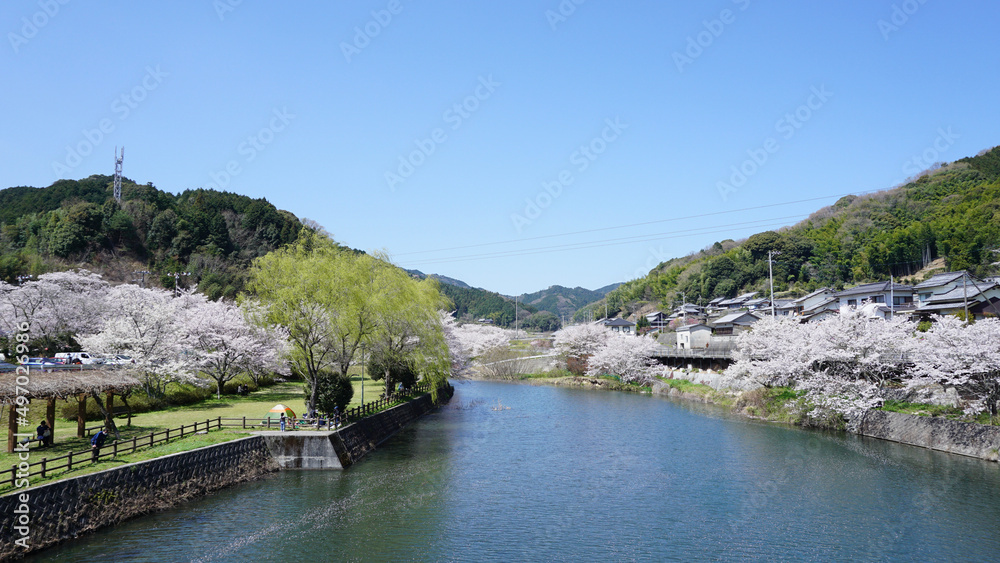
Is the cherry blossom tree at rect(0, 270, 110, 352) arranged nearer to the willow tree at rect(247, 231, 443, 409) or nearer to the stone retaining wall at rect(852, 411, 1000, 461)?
the willow tree at rect(247, 231, 443, 409)

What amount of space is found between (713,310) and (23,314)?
284ft

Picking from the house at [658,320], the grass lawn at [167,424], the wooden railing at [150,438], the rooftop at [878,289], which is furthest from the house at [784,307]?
the grass lawn at [167,424]

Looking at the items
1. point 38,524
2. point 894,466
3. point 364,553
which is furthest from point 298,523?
point 894,466

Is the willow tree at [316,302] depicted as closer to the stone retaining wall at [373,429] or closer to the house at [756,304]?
the stone retaining wall at [373,429]

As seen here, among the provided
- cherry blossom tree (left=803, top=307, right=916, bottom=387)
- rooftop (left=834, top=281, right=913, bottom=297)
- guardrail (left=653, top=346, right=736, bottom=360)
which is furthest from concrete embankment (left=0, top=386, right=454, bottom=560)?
rooftop (left=834, top=281, right=913, bottom=297)

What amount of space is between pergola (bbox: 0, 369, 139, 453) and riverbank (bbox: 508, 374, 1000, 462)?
3637 cm

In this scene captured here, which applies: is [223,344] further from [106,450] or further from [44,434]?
[106,450]

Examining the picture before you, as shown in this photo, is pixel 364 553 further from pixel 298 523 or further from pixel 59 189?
pixel 59 189

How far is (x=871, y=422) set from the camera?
32.8m

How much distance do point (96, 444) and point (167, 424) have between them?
7569 mm

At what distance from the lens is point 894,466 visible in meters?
25.6

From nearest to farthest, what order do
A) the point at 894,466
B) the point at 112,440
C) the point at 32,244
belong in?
the point at 112,440 → the point at 894,466 → the point at 32,244

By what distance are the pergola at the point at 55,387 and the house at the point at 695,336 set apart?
5764 centimetres

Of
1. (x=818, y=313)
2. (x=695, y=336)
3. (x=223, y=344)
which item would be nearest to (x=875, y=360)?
(x=818, y=313)
